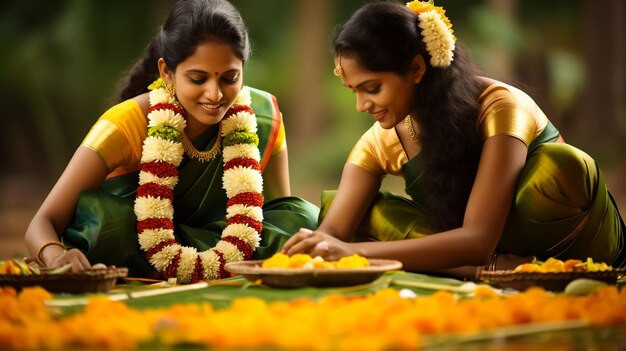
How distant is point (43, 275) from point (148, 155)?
0.92 m

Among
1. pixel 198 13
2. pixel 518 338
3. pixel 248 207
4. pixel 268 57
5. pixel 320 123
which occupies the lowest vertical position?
pixel 518 338

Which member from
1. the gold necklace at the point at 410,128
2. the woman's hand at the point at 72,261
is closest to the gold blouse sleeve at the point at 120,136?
the woman's hand at the point at 72,261

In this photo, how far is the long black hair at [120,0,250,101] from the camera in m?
3.54

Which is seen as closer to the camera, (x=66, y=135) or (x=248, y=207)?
(x=248, y=207)

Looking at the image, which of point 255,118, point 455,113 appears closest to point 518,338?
point 455,113

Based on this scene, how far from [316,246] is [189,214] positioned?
3.44ft

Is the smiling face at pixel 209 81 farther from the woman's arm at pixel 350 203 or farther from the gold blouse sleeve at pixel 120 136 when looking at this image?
the woman's arm at pixel 350 203

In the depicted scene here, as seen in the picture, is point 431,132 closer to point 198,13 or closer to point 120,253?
point 198,13

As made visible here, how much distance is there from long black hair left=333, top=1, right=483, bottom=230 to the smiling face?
432mm

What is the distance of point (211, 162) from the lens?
385 centimetres

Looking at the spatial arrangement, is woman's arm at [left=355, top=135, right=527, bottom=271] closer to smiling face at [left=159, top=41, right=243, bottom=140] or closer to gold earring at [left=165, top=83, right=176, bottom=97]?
smiling face at [left=159, top=41, right=243, bottom=140]

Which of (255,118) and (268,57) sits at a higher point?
(268,57)

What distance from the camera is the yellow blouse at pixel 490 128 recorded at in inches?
131

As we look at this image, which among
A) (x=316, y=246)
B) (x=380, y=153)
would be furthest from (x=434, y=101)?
(x=316, y=246)
